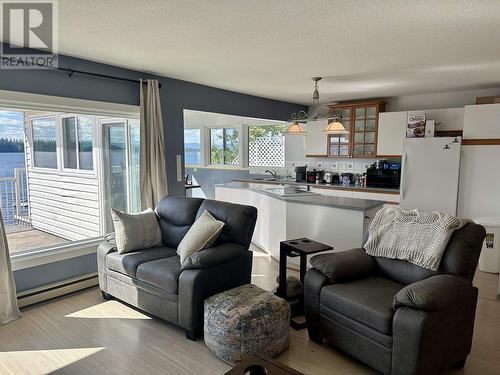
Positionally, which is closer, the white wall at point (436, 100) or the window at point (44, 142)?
the window at point (44, 142)

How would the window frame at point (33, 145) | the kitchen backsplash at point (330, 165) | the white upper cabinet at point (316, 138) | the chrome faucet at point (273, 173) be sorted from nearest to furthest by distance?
1. the window frame at point (33, 145)
2. the kitchen backsplash at point (330, 165)
3. the white upper cabinet at point (316, 138)
4. the chrome faucet at point (273, 173)

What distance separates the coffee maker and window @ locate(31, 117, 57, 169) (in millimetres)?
4035

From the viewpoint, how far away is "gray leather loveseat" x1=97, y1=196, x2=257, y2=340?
265 cm

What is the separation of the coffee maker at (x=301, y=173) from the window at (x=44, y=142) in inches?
159

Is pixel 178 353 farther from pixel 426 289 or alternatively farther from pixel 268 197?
pixel 268 197

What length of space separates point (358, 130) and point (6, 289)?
542cm

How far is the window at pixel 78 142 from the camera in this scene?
13.8 ft

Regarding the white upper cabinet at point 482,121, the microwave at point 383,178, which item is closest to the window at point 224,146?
the microwave at point 383,178

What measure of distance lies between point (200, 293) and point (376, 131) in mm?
4419

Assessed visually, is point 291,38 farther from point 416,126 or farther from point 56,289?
point 416,126

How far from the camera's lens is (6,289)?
2961mm

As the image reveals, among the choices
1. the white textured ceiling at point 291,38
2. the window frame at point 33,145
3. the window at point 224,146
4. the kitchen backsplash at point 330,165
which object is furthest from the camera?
the window at point 224,146

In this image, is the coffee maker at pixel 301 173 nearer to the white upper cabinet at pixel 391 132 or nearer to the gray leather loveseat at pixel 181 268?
the white upper cabinet at pixel 391 132

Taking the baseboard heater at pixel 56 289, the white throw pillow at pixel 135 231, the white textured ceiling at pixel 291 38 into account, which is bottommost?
the baseboard heater at pixel 56 289
